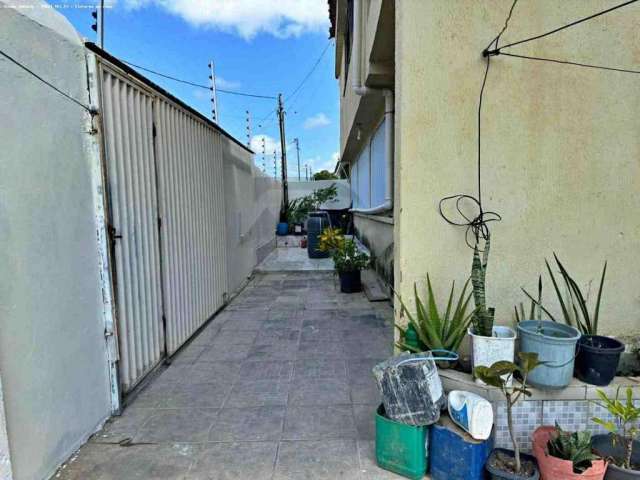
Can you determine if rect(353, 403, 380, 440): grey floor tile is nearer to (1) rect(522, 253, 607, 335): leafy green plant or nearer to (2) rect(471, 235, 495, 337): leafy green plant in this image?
(2) rect(471, 235, 495, 337): leafy green plant

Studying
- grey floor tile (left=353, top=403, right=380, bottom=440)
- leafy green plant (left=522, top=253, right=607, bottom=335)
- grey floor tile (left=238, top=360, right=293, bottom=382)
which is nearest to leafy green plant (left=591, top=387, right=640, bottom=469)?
leafy green plant (left=522, top=253, right=607, bottom=335)

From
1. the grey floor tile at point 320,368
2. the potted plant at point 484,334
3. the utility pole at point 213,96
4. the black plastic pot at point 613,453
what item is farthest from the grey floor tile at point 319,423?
the utility pole at point 213,96

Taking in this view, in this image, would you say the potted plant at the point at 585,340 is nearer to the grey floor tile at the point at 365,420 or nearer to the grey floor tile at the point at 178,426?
the grey floor tile at the point at 365,420

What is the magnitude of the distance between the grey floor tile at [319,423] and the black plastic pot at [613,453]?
1.33 meters

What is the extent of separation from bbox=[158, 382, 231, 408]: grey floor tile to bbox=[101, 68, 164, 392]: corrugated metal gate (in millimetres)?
338

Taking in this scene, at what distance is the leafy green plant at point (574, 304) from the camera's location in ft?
7.54

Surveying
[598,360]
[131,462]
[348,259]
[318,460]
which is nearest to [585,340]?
[598,360]

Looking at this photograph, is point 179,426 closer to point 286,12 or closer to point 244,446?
point 244,446

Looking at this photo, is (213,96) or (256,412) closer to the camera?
(256,412)

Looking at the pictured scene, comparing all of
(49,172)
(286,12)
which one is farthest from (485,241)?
(286,12)

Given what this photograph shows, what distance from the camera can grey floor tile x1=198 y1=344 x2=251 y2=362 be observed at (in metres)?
3.58

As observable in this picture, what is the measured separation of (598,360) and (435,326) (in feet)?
2.89

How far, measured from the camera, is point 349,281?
20.1ft

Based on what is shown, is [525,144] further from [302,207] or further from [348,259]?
[302,207]
